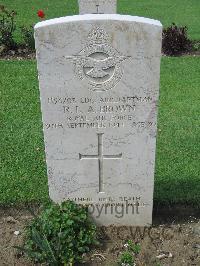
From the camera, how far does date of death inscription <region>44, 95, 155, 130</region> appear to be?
393cm

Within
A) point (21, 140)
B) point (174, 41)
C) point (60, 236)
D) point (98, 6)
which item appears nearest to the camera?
point (60, 236)

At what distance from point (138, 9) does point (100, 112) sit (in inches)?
459

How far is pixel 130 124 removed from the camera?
4.04 m

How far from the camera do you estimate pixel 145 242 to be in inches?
170

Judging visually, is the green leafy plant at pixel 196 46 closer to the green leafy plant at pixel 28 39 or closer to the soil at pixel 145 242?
the green leafy plant at pixel 28 39

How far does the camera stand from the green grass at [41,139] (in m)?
5.32

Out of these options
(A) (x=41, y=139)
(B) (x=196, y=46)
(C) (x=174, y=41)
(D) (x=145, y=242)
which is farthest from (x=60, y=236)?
(B) (x=196, y=46)

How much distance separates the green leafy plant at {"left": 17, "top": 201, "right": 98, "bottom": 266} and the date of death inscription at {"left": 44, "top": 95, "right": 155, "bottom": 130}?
78 cm

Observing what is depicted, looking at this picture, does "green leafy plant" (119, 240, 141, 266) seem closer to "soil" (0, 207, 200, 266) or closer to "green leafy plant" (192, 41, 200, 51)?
"soil" (0, 207, 200, 266)

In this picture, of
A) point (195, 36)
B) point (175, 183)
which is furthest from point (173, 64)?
point (175, 183)

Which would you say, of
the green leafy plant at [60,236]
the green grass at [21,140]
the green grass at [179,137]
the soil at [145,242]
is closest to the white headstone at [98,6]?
the green grass at [179,137]

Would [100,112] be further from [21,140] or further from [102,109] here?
[21,140]

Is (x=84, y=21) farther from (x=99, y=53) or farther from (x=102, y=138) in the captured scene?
(x=102, y=138)

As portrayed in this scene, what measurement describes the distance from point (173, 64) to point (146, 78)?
6.39 meters
